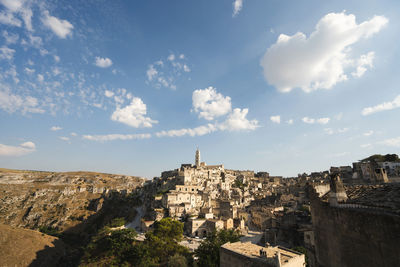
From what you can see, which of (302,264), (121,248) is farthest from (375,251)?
(121,248)

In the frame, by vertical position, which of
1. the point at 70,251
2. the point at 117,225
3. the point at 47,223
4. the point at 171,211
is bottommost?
the point at 70,251

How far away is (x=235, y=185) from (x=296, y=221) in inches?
1998

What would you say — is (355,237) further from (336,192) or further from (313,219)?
(313,219)

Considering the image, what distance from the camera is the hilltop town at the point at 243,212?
7004 mm

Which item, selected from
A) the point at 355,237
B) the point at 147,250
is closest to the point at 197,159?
the point at 147,250

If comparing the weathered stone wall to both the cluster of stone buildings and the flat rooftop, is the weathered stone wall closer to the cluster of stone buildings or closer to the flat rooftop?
the cluster of stone buildings

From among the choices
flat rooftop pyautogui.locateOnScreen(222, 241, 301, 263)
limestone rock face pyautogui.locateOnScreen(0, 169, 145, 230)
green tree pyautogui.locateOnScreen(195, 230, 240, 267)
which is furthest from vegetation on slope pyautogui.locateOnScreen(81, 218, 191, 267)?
limestone rock face pyautogui.locateOnScreen(0, 169, 145, 230)

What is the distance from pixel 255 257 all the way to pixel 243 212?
38.9 metres

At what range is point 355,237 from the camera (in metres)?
6.79

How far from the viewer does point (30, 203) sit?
305ft

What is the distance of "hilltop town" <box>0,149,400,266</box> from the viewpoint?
7.00 m

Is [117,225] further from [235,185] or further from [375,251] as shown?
[375,251]

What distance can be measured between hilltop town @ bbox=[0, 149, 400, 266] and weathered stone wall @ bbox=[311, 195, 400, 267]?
3 centimetres

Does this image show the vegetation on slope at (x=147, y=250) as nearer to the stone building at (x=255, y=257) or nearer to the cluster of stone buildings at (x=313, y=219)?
the stone building at (x=255, y=257)
